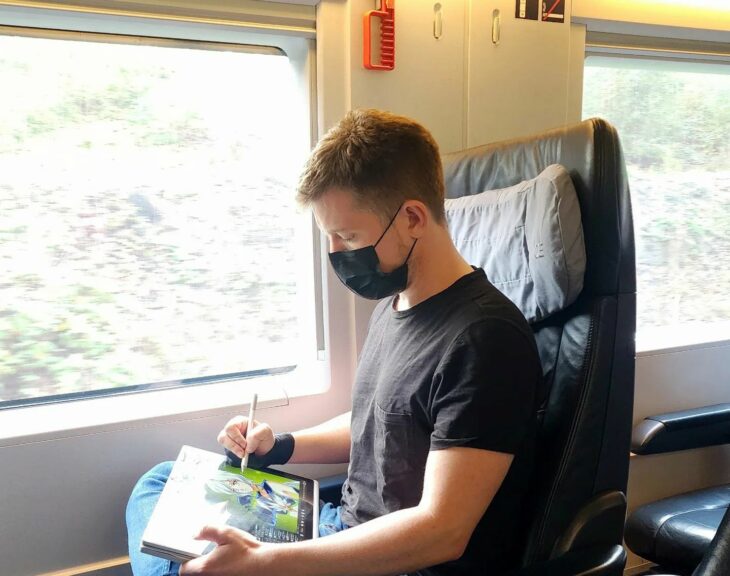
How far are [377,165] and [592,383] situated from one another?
1.84 ft

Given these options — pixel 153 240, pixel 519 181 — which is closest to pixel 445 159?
pixel 519 181

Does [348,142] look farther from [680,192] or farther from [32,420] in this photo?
[680,192]

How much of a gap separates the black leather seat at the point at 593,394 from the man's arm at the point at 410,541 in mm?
181

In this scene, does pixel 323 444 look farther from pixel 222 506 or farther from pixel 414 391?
pixel 414 391

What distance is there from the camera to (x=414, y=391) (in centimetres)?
107

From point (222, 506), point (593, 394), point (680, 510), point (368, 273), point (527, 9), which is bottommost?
point (680, 510)

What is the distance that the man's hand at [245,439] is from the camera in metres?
1.35

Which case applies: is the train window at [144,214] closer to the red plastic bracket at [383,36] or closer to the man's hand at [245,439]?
the red plastic bracket at [383,36]

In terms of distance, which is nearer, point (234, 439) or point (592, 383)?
point (592, 383)

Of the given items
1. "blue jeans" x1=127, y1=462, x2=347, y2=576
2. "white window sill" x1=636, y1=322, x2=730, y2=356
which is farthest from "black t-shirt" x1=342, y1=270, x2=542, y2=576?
"white window sill" x1=636, y1=322, x2=730, y2=356

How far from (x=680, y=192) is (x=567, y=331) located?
1.58 metres

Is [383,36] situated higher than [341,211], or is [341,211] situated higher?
[383,36]

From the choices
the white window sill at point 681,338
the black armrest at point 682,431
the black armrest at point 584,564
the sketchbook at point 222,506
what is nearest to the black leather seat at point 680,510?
the black armrest at point 682,431

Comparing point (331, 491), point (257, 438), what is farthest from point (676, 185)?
point (257, 438)
